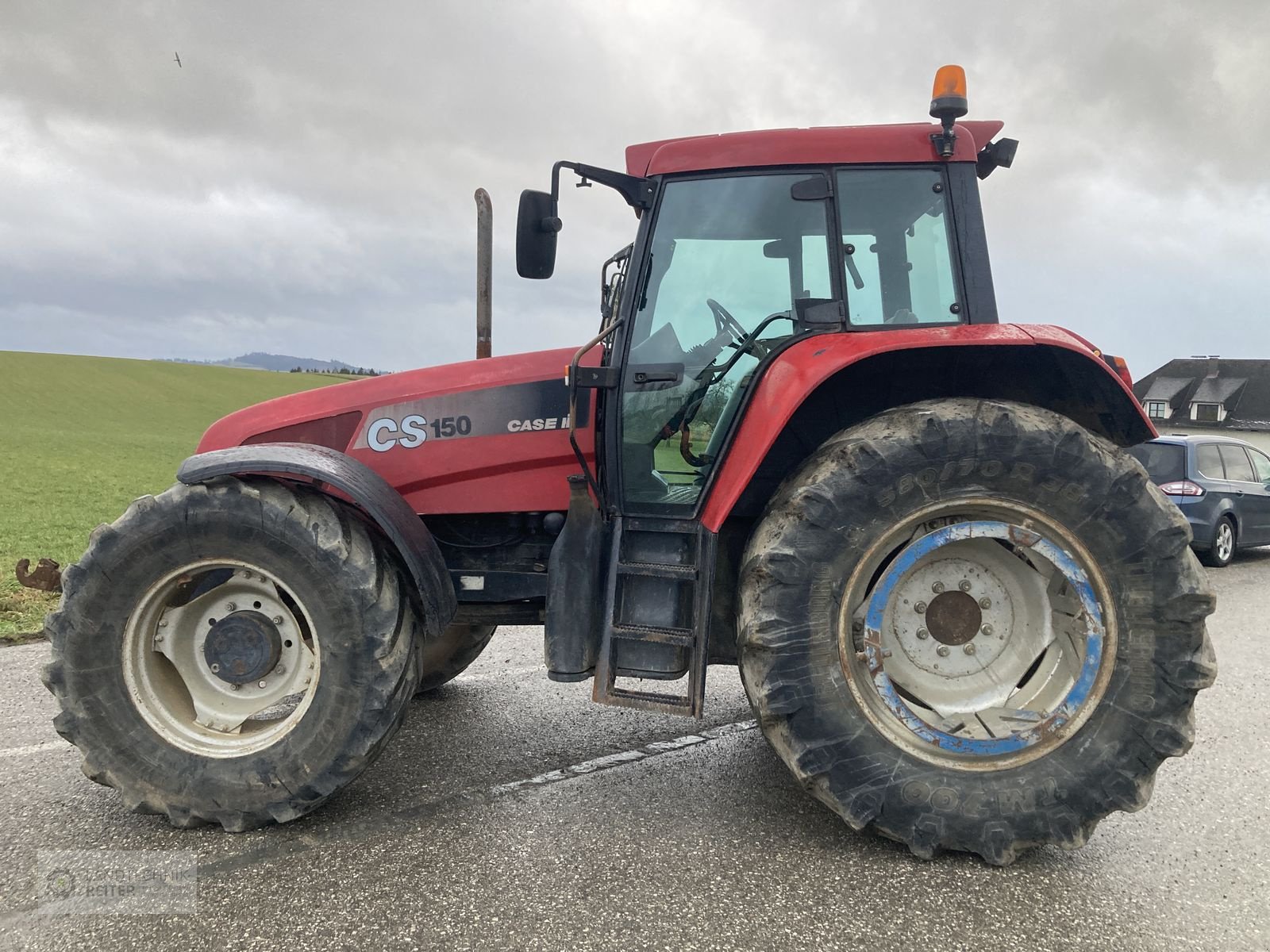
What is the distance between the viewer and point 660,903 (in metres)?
2.48

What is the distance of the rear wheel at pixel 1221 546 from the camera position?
9.74m

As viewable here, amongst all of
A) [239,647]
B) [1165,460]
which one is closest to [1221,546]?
[1165,460]

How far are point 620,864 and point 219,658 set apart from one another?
1.55 meters

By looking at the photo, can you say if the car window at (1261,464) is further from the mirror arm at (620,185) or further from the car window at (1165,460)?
the mirror arm at (620,185)

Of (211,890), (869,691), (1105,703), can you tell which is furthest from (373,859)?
(1105,703)

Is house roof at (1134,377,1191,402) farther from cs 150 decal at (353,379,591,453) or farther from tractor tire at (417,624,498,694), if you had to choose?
cs 150 decal at (353,379,591,453)

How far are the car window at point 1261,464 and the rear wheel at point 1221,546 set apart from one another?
3.44 ft

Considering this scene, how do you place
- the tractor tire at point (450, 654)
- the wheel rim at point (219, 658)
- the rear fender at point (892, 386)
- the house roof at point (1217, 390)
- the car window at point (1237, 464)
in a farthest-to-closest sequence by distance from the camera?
the house roof at point (1217, 390), the car window at point (1237, 464), the tractor tire at point (450, 654), the wheel rim at point (219, 658), the rear fender at point (892, 386)

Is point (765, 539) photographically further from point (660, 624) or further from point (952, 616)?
point (952, 616)

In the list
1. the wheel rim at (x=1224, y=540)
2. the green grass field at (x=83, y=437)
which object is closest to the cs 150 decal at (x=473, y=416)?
the green grass field at (x=83, y=437)

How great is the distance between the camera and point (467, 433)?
3.42m

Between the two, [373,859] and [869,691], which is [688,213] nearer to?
[869,691]

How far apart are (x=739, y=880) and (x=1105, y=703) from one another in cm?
129

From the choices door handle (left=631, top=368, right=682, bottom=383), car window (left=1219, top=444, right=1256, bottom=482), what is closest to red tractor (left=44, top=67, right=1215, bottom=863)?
door handle (left=631, top=368, right=682, bottom=383)
